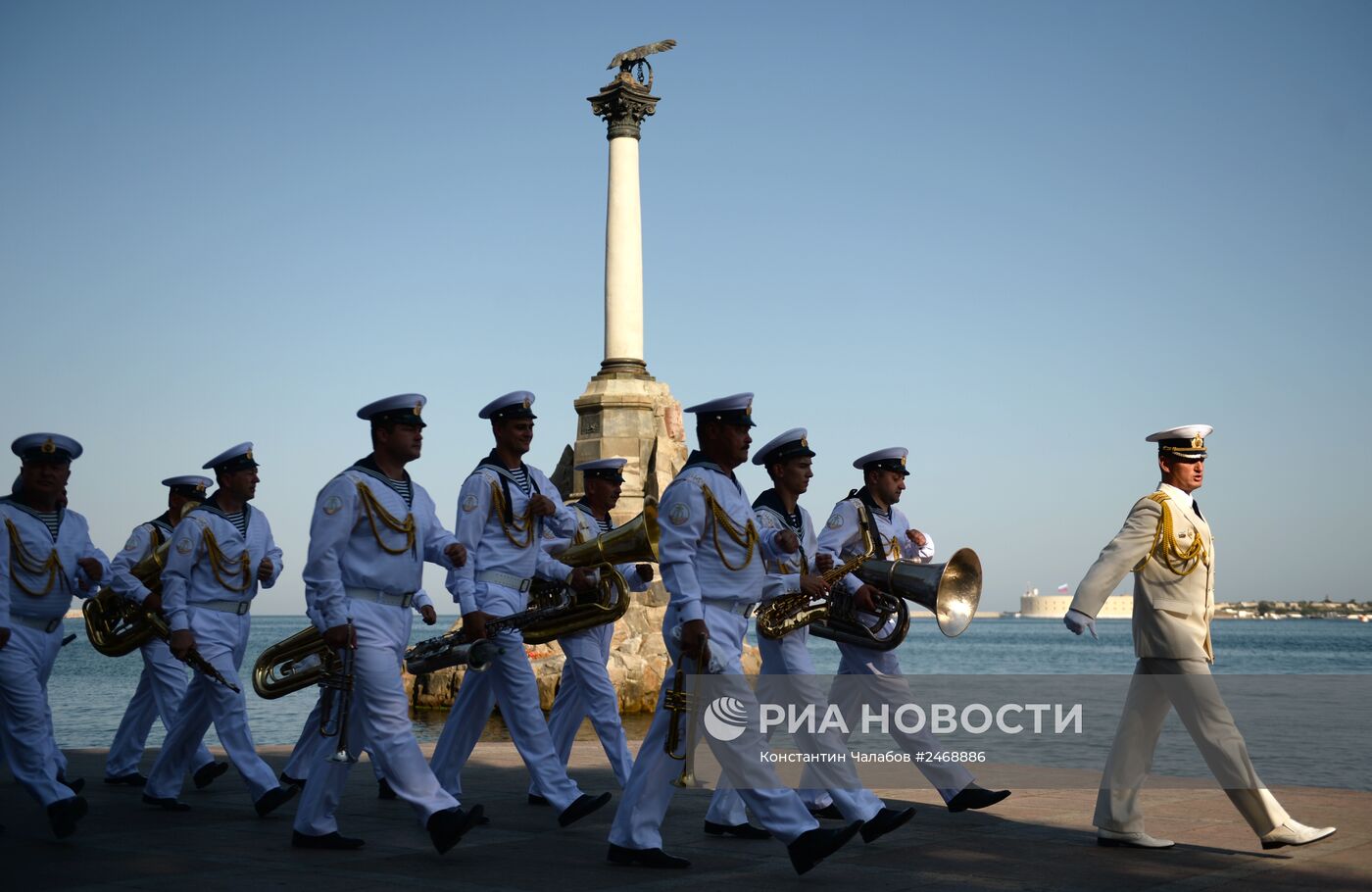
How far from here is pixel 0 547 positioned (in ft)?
27.6

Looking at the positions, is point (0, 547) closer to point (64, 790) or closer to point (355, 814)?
point (64, 790)

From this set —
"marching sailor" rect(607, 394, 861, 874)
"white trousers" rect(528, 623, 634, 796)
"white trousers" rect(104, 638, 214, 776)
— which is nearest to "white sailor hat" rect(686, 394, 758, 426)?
"marching sailor" rect(607, 394, 861, 874)

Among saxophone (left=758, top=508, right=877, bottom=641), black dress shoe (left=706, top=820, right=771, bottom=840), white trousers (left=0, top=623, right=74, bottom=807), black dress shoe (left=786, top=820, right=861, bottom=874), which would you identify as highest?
saxophone (left=758, top=508, right=877, bottom=641)

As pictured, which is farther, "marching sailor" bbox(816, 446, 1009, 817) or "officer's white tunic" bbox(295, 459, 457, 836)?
"marching sailor" bbox(816, 446, 1009, 817)

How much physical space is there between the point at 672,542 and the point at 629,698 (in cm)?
1658

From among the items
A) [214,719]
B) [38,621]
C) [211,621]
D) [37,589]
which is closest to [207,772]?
[214,719]

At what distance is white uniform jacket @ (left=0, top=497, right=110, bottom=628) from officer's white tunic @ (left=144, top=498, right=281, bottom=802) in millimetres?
570

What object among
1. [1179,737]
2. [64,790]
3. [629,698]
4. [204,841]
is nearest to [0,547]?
[64,790]

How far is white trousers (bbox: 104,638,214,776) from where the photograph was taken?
10.6m

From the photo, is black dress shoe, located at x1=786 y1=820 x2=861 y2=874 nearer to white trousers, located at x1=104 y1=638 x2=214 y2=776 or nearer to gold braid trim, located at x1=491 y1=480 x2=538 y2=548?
gold braid trim, located at x1=491 y1=480 x2=538 y2=548

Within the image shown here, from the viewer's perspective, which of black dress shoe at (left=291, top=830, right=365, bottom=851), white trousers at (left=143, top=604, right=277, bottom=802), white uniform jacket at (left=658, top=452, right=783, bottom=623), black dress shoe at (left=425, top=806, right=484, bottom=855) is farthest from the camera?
white trousers at (left=143, top=604, right=277, bottom=802)

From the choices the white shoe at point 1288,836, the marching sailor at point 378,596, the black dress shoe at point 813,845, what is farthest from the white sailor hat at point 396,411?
the white shoe at point 1288,836

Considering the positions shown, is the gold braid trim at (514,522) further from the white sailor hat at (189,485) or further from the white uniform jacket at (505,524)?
the white sailor hat at (189,485)

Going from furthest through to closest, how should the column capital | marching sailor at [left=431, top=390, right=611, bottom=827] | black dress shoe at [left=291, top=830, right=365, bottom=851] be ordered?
the column capital
marching sailor at [left=431, top=390, right=611, bottom=827]
black dress shoe at [left=291, top=830, right=365, bottom=851]
